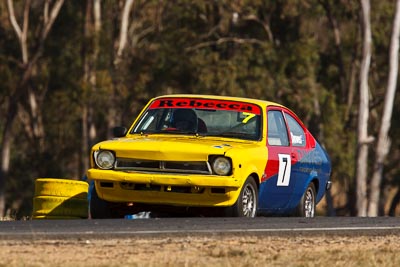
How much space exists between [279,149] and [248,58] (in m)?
26.5

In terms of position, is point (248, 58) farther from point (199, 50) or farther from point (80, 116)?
point (80, 116)

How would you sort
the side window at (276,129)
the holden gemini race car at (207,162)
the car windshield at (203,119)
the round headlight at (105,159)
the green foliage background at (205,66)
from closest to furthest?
the holden gemini race car at (207,162) < the round headlight at (105,159) < the car windshield at (203,119) < the side window at (276,129) < the green foliage background at (205,66)

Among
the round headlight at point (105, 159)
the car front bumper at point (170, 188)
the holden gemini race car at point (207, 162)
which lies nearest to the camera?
the car front bumper at point (170, 188)

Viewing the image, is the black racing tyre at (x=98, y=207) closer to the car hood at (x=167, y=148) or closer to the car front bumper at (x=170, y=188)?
the car front bumper at (x=170, y=188)

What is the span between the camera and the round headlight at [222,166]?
1073 centimetres

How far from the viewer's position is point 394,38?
33.4 meters

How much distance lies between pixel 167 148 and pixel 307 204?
2.62m

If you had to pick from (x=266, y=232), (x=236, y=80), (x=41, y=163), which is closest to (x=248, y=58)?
(x=236, y=80)

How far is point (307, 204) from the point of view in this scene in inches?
507

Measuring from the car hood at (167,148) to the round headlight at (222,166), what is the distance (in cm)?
7

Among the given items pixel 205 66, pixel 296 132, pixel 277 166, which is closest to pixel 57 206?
pixel 277 166

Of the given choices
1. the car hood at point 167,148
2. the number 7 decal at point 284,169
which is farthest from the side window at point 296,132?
the car hood at point 167,148

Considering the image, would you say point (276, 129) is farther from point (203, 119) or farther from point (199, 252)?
point (199, 252)

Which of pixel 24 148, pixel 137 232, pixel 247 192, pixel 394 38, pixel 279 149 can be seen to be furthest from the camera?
pixel 24 148
